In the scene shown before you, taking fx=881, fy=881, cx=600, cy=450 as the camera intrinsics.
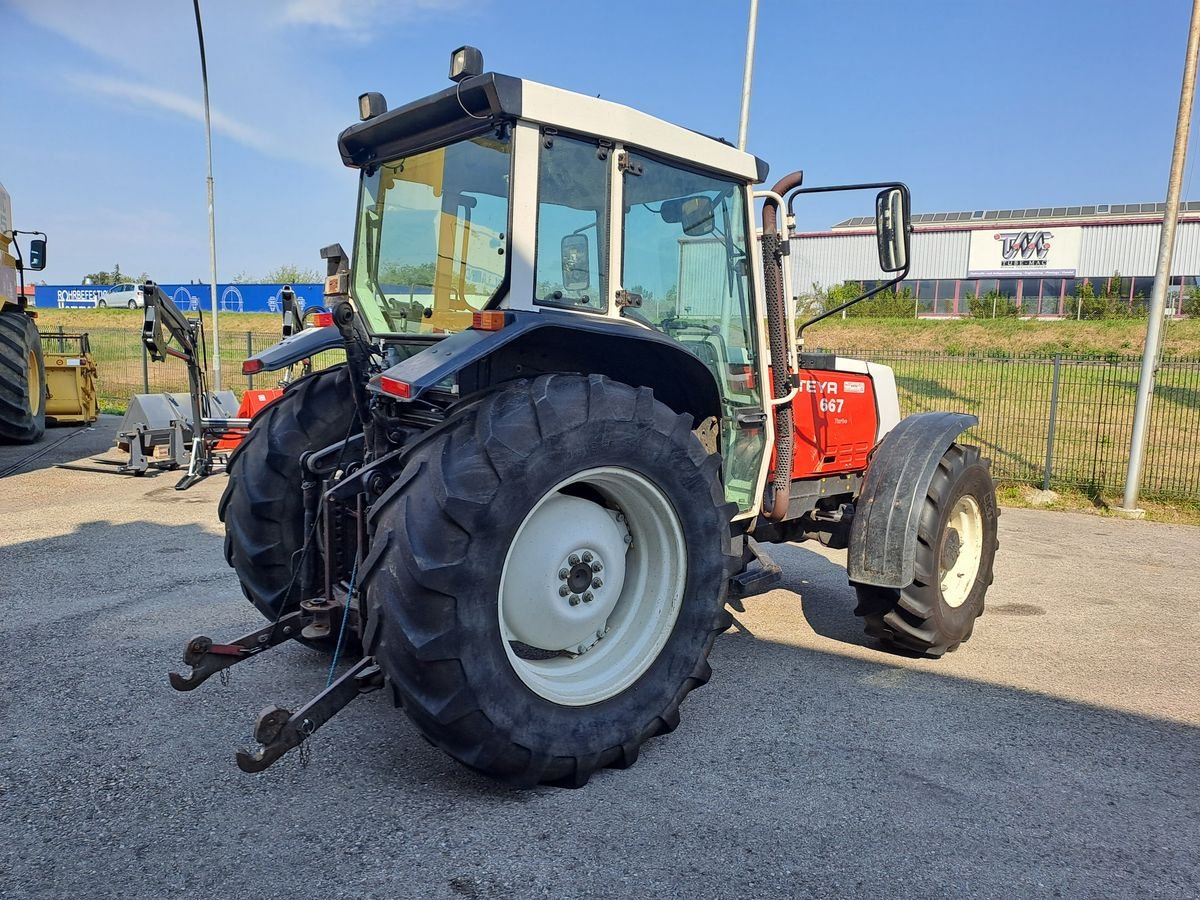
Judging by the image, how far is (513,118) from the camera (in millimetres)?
3217

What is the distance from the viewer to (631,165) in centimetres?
356

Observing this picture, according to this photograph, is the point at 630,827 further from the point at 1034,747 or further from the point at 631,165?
the point at 631,165

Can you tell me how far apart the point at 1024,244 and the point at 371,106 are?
160ft

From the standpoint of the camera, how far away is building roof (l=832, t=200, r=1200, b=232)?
4550cm

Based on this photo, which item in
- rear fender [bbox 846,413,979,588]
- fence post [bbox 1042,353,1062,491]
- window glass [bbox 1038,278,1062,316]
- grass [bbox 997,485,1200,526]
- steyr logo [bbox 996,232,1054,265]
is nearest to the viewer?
rear fender [bbox 846,413,979,588]

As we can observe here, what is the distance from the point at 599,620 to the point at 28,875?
6.40 ft

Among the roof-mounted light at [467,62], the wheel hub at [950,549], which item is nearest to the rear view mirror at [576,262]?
the roof-mounted light at [467,62]

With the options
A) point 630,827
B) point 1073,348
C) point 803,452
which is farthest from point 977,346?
point 630,827

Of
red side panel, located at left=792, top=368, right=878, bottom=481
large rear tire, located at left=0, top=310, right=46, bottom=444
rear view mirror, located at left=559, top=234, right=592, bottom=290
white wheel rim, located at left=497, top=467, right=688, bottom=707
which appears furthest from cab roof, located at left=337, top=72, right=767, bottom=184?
large rear tire, located at left=0, top=310, right=46, bottom=444

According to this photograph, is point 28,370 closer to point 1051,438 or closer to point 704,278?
point 704,278

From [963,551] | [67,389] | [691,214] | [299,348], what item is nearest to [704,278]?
[691,214]

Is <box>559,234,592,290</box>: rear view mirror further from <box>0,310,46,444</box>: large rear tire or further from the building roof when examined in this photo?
the building roof

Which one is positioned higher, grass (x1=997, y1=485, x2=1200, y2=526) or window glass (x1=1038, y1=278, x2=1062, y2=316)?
window glass (x1=1038, y1=278, x2=1062, y2=316)

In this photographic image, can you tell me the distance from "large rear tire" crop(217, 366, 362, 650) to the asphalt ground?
0.49m
